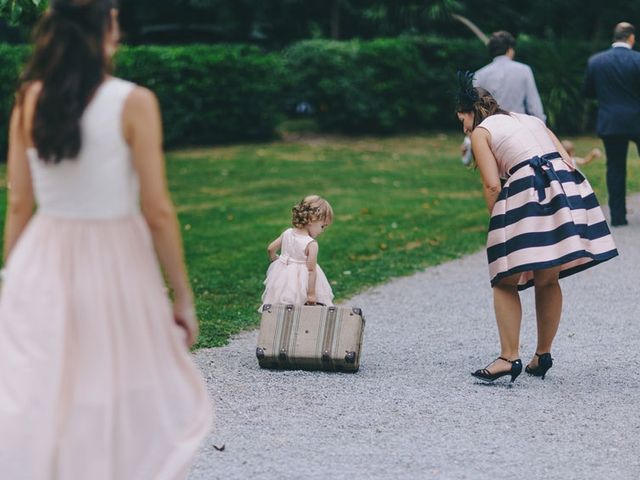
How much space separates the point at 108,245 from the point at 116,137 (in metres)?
0.32

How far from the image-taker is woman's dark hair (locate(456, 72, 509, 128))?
6.30 m

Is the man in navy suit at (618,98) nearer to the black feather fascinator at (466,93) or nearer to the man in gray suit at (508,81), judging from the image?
the man in gray suit at (508,81)

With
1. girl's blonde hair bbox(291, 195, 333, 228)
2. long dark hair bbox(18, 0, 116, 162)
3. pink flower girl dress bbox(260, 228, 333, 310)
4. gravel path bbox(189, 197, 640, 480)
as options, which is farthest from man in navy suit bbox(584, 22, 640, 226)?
long dark hair bbox(18, 0, 116, 162)

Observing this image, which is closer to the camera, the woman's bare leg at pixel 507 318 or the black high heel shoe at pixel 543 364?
the woman's bare leg at pixel 507 318

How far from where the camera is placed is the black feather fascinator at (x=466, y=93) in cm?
630

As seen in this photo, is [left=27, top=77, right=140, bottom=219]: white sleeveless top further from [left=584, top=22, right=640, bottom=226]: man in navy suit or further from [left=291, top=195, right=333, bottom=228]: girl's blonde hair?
[left=584, top=22, right=640, bottom=226]: man in navy suit

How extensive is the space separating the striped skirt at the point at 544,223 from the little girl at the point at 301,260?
3.21 feet

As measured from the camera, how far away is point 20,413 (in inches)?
139

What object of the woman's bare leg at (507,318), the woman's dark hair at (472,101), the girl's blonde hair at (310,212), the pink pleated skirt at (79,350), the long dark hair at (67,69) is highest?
the long dark hair at (67,69)

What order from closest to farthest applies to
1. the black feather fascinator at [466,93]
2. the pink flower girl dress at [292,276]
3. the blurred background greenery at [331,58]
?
1. the black feather fascinator at [466,93]
2. the pink flower girl dress at [292,276]
3. the blurred background greenery at [331,58]

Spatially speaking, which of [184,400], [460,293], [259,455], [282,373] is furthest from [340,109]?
[184,400]

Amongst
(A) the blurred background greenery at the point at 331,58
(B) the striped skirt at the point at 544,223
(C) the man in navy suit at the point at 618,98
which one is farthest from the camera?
(A) the blurred background greenery at the point at 331,58

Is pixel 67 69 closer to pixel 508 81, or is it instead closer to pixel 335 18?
pixel 508 81

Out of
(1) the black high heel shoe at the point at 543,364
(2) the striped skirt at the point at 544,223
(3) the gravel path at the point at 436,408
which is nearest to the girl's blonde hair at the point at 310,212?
(3) the gravel path at the point at 436,408
